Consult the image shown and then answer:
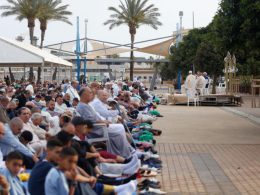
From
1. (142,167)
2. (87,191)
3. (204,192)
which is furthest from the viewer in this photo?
(142,167)

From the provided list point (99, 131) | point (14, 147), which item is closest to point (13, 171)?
point (14, 147)

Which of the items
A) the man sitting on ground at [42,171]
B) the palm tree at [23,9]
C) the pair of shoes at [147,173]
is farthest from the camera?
the palm tree at [23,9]

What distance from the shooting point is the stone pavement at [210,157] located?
912cm

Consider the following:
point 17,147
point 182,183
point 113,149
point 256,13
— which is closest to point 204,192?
point 182,183

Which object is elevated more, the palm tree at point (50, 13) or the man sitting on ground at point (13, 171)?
the palm tree at point (50, 13)

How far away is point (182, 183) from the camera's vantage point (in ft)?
30.4

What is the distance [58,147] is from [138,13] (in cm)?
4868

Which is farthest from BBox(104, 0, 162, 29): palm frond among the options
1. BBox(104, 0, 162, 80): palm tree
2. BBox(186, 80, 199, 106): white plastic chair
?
BBox(186, 80, 199, 106): white plastic chair

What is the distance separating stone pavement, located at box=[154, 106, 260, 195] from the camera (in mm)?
9125

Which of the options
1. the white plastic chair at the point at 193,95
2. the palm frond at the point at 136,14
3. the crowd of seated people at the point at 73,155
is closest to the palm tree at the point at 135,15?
A: the palm frond at the point at 136,14

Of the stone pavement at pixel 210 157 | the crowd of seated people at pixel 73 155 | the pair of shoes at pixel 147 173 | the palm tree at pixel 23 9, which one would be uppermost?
the palm tree at pixel 23 9

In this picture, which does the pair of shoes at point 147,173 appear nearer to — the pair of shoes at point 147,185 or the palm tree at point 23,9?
the pair of shoes at point 147,185

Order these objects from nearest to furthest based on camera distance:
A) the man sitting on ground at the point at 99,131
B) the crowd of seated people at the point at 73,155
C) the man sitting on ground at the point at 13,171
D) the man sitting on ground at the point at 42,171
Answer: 1. the crowd of seated people at the point at 73,155
2. the man sitting on ground at the point at 42,171
3. the man sitting on ground at the point at 13,171
4. the man sitting on ground at the point at 99,131

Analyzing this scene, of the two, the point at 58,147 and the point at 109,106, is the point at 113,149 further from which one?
the point at 58,147
